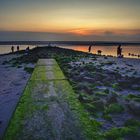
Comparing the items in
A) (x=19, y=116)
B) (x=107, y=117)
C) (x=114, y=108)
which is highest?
(x=19, y=116)

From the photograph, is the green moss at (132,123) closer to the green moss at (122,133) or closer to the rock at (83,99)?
the green moss at (122,133)

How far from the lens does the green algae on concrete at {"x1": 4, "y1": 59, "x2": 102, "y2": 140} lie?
4.85 meters

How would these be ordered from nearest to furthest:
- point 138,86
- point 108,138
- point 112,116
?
point 108,138 < point 112,116 < point 138,86

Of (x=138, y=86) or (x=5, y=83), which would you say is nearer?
(x=138, y=86)

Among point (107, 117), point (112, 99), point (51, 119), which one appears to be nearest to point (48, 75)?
point (112, 99)

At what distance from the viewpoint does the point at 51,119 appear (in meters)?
5.55

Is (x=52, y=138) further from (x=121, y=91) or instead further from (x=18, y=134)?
(x=121, y=91)

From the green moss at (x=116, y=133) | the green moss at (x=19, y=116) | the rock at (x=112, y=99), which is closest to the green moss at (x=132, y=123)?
the green moss at (x=116, y=133)

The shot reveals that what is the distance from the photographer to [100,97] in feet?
31.3

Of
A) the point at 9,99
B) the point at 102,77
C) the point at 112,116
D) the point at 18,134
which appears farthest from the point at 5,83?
the point at 18,134

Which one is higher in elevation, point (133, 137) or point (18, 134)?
→ point (18, 134)

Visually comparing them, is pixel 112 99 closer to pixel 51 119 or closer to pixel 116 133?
pixel 116 133

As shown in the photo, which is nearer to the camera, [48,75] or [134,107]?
[134,107]

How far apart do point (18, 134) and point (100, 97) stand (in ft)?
17.0
